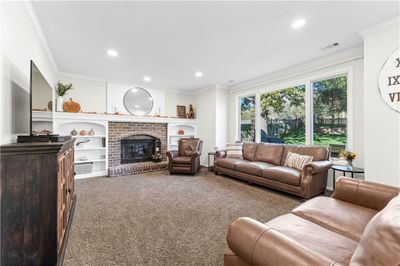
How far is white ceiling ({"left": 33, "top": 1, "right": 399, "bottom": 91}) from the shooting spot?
2.20 meters

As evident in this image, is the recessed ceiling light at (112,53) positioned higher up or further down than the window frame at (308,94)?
higher up

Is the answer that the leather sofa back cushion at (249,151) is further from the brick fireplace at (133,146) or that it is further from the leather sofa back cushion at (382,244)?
the leather sofa back cushion at (382,244)

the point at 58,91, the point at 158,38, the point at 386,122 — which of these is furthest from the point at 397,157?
the point at 58,91

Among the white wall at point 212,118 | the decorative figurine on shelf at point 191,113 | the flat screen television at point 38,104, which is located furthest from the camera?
the decorative figurine on shelf at point 191,113

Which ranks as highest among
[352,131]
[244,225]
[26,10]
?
[26,10]

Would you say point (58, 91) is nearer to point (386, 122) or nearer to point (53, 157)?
point (53, 157)

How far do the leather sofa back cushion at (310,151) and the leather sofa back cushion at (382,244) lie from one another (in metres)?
2.91

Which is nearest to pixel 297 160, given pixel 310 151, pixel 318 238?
pixel 310 151

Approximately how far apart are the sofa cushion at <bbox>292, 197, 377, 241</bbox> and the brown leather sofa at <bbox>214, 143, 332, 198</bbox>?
128cm

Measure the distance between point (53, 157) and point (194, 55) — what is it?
2.82 m

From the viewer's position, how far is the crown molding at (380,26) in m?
2.40

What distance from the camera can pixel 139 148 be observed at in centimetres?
562

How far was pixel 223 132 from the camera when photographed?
5.89 metres

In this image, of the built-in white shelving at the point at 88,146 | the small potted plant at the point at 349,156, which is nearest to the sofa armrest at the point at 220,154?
the small potted plant at the point at 349,156
